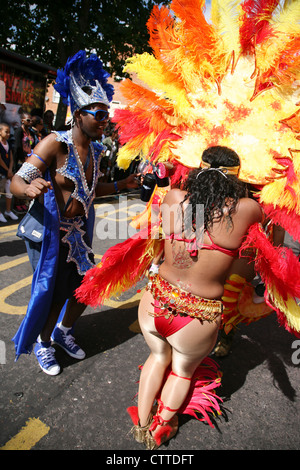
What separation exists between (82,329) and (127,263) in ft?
3.97

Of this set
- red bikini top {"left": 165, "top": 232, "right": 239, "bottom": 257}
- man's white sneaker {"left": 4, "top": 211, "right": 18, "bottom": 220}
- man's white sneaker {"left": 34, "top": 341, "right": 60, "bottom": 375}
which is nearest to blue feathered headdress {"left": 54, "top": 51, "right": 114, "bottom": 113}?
red bikini top {"left": 165, "top": 232, "right": 239, "bottom": 257}

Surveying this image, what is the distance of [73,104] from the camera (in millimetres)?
2367

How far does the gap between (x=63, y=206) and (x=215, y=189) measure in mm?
1140

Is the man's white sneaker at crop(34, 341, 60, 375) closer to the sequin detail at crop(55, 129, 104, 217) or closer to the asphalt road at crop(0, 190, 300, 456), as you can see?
the asphalt road at crop(0, 190, 300, 456)

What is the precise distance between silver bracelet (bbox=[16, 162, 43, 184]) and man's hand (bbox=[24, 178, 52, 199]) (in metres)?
0.13

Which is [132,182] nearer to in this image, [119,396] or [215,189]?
[215,189]

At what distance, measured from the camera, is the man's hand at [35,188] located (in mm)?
1916

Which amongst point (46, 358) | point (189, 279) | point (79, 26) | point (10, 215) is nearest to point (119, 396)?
point (46, 358)

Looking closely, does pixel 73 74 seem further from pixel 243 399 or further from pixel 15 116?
pixel 15 116

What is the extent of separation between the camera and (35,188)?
1.92m

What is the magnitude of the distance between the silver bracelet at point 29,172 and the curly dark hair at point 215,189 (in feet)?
3.24

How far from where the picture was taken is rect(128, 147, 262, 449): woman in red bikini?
170cm
